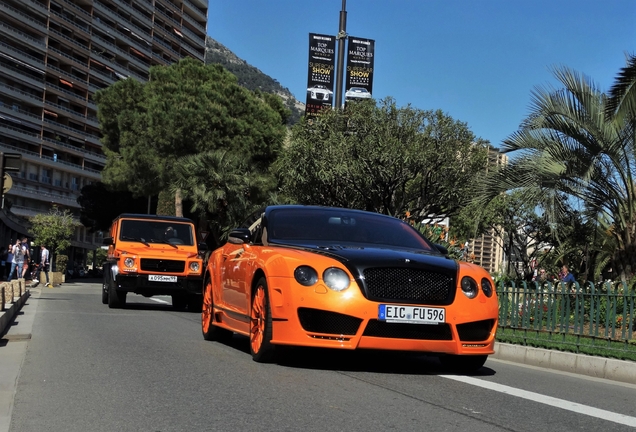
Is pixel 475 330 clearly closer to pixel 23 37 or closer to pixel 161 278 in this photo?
pixel 161 278

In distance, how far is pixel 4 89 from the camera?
89.2 metres

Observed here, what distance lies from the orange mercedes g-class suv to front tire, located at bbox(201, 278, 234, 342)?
7259mm

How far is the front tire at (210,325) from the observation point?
10.2m

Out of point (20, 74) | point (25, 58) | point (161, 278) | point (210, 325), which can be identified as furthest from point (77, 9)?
point (210, 325)

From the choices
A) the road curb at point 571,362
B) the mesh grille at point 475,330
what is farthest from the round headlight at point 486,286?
the road curb at point 571,362

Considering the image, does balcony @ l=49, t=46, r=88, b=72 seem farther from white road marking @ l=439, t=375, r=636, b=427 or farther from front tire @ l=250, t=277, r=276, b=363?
white road marking @ l=439, t=375, r=636, b=427

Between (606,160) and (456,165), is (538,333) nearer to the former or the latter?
(606,160)

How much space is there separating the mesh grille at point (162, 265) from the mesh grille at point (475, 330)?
443 inches

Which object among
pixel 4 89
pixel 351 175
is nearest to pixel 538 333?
pixel 351 175

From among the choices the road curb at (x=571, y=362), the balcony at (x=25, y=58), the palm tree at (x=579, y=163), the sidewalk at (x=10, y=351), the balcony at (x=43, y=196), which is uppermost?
the balcony at (x=25, y=58)

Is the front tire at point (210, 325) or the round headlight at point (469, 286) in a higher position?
the round headlight at point (469, 286)

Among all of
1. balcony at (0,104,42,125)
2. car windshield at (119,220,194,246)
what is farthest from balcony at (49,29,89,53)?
car windshield at (119,220,194,246)

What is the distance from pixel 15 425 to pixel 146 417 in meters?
0.73

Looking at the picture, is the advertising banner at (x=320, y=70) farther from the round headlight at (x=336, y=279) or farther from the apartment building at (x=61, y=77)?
the apartment building at (x=61, y=77)
